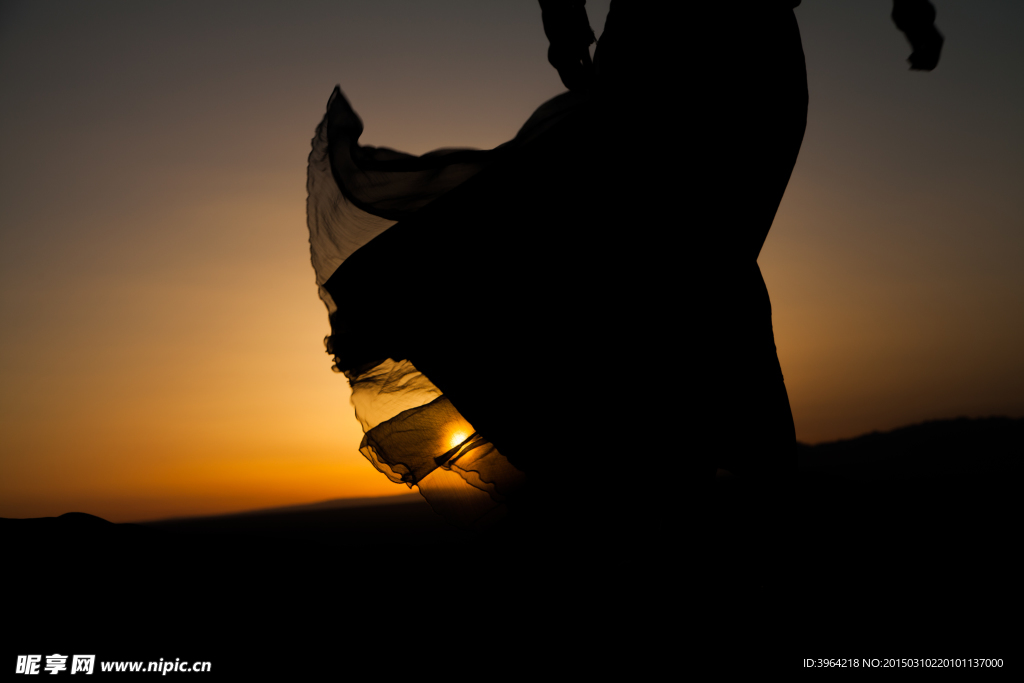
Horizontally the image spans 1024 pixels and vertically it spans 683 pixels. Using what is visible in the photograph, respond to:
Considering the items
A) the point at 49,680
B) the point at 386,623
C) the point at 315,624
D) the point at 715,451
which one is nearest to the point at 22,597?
the point at 49,680

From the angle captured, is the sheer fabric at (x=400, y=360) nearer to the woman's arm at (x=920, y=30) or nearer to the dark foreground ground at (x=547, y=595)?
the dark foreground ground at (x=547, y=595)

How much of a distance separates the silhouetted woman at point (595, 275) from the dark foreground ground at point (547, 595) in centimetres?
22

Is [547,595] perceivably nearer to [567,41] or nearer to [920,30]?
[567,41]

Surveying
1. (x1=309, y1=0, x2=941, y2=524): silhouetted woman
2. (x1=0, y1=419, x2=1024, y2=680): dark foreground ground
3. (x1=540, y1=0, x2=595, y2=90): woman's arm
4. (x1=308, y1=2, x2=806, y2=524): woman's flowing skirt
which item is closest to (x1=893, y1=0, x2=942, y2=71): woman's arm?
(x1=309, y1=0, x2=941, y2=524): silhouetted woman

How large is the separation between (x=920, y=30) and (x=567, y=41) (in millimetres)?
1197

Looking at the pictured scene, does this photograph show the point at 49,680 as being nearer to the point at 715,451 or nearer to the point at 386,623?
the point at 386,623

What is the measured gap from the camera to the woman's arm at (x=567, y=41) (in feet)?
5.63

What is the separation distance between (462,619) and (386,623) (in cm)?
27

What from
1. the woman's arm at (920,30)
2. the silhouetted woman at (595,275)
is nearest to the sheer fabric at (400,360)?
the silhouetted woman at (595,275)

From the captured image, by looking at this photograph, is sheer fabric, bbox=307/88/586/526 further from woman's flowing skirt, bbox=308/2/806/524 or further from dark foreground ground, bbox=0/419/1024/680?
dark foreground ground, bbox=0/419/1024/680

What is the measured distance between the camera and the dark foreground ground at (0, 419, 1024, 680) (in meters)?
1.43


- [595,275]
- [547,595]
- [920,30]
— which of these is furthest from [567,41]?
[547,595]

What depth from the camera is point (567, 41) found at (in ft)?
5.63

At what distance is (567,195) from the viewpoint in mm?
1527
